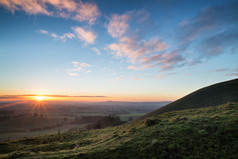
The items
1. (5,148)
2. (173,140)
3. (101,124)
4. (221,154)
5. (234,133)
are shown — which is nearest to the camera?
(221,154)

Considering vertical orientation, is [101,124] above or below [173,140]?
below

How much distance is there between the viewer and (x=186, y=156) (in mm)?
8547

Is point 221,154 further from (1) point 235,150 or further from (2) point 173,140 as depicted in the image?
(2) point 173,140

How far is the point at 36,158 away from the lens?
1125cm

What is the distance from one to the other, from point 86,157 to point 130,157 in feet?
13.4

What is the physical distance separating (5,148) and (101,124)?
58731 mm

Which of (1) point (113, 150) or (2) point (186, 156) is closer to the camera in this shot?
(2) point (186, 156)

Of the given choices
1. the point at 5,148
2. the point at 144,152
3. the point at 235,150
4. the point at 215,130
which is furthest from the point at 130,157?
the point at 5,148

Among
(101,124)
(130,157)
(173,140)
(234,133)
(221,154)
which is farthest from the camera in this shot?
(101,124)

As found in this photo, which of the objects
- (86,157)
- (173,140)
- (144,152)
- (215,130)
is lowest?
(86,157)

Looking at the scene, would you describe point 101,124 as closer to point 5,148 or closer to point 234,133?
point 5,148

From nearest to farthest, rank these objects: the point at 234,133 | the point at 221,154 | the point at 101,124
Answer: the point at 221,154 < the point at 234,133 < the point at 101,124

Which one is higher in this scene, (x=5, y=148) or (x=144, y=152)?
(x=144, y=152)

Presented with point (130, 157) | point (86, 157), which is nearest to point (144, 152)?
point (130, 157)
